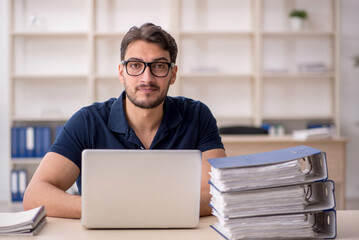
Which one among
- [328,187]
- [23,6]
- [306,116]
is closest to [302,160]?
[328,187]

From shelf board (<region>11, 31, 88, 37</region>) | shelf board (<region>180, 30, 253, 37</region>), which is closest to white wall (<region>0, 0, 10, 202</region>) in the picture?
shelf board (<region>11, 31, 88, 37</region>)

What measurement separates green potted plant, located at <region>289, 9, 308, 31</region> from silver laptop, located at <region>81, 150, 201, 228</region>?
4.34m

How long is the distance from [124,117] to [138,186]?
683 millimetres

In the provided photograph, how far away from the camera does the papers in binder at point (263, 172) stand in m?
1.14

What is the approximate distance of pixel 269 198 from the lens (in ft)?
3.79

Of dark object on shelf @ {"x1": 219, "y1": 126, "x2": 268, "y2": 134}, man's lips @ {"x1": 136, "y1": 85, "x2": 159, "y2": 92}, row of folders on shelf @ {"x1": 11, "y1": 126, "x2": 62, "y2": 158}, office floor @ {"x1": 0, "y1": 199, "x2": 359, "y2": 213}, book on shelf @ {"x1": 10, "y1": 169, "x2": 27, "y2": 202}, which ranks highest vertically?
man's lips @ {"x1": 136, "y1": 85, "x2": 159, "y2": 92}

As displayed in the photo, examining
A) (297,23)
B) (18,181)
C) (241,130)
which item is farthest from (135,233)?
(297,23)

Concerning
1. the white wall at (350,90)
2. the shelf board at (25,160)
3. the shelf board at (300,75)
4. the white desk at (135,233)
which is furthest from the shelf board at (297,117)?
the white desk at (135,233)

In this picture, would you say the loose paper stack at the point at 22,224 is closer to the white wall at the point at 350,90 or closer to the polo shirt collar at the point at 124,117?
the polo shirt collar at the point at 124,117

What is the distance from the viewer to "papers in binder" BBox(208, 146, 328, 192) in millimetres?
1141

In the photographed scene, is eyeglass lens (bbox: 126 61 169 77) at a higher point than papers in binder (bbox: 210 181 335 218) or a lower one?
higher

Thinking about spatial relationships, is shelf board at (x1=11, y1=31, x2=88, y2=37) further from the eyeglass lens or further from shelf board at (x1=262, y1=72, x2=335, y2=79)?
the eyeglass lens

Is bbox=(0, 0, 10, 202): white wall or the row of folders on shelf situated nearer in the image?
the row of folders on shelf

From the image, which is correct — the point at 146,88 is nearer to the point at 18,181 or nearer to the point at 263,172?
the point at 263,172
